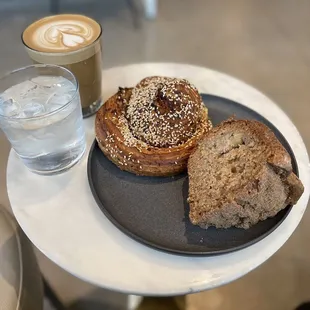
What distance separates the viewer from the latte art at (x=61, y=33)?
95cm

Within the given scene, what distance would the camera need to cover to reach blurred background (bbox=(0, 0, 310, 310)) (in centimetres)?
163

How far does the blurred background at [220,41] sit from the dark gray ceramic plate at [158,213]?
59cm

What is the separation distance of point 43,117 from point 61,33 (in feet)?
0.97

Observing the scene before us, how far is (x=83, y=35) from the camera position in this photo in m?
0.98

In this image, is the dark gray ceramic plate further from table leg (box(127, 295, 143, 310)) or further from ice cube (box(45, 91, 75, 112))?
table leg (box(127, 295, 143, 310))

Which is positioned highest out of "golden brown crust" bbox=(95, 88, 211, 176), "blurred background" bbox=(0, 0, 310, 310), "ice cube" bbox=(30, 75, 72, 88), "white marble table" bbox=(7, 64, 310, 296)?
"ice cube" bbox=(30, 75, 72, 88)

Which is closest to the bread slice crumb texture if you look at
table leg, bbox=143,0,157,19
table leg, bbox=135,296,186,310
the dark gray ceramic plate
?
the dark gray ceramic plate

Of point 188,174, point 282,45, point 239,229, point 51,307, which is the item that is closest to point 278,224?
point 239,229

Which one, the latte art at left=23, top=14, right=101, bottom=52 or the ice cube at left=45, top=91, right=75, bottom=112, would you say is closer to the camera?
the ice cube at left=45, top=91, right=75, bottom=112

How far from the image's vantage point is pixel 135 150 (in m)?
0.82

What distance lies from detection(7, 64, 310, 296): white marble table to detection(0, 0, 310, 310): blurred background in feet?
1.79

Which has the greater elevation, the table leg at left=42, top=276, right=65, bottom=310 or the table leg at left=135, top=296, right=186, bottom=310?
the table leg at left=135, top=296, right=186, bottom=310

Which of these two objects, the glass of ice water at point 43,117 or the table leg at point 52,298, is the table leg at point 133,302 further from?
the glass of ice water at point 43,117

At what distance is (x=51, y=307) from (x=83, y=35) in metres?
0.77
